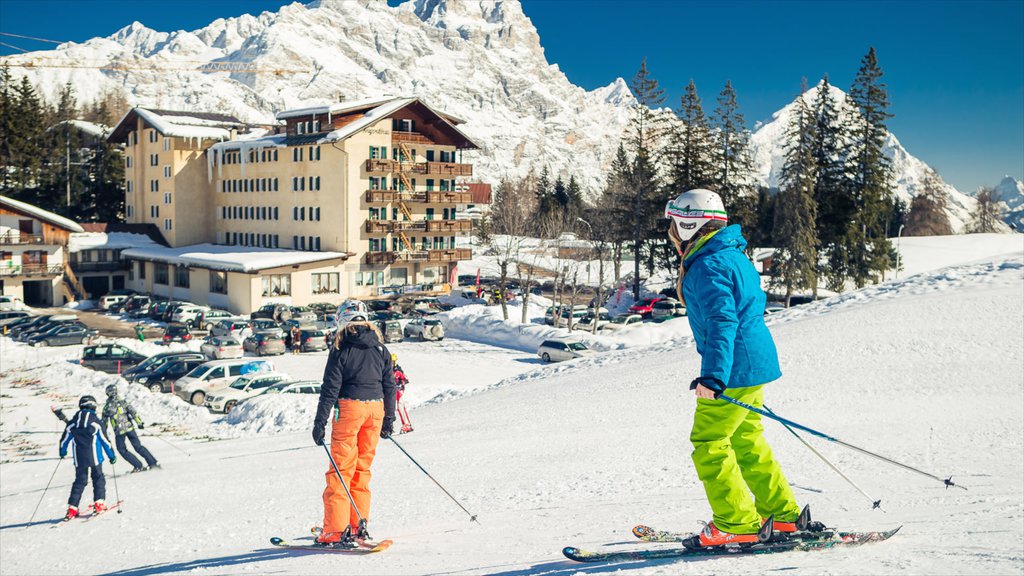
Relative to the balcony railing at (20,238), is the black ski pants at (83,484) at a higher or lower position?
lower

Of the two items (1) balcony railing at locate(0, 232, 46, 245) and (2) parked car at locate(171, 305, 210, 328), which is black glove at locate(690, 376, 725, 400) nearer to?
(2) parked car at locate(171, 305, 210, 328)

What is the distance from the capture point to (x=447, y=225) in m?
58.8

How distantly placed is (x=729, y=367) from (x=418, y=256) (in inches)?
2096

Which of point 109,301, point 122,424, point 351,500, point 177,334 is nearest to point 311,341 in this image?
point 177,334

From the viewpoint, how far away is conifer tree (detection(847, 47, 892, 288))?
53406mm

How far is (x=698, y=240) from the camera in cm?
496

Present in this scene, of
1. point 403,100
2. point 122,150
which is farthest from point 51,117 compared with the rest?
point 403,100

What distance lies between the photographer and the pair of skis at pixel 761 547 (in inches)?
194

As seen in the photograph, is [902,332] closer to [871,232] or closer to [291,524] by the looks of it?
[291,524]

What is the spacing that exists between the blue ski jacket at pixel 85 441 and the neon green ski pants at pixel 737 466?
8174 millimetres

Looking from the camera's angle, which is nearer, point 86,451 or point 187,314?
point 86,451

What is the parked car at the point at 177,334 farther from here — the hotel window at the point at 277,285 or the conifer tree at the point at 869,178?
the conifer tree at the point at 869,178

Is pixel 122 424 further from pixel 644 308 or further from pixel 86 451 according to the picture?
pixel 644 308

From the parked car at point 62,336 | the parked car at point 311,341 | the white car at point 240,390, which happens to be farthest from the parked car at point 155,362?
the parked car at point 62,336
